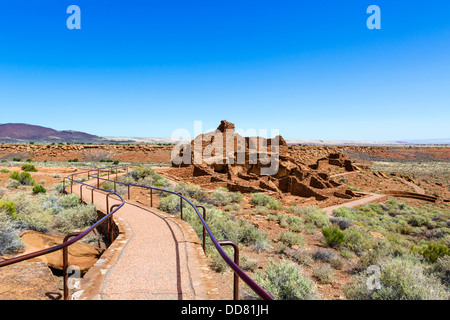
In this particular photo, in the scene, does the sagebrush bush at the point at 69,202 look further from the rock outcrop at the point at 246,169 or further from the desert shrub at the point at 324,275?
the desert shrub at the point at 324,275

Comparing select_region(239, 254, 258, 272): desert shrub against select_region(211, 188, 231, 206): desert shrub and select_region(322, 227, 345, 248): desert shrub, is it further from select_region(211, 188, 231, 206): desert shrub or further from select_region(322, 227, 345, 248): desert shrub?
select_region(211, 188, 231, 206): desert shrub

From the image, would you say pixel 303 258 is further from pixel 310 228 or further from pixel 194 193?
pixel 194 193

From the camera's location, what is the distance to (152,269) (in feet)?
14.3

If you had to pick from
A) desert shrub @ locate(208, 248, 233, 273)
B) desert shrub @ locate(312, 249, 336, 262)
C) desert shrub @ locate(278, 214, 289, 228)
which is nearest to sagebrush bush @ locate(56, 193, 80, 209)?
desert shrub @ locate(208, 248, 233, 273)

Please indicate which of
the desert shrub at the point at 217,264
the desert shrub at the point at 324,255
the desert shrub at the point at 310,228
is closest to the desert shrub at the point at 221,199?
the desert shrub at the point at 310,228

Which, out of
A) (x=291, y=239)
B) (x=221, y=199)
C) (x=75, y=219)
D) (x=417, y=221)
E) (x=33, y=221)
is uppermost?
(x=33, y=221)

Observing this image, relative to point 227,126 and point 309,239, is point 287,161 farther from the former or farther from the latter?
point 309,239

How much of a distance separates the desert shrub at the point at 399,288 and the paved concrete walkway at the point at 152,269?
3432mm

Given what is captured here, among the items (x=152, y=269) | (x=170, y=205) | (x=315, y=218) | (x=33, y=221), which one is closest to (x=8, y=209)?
(x=33, y=221)

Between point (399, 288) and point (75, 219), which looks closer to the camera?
point (399, 288)

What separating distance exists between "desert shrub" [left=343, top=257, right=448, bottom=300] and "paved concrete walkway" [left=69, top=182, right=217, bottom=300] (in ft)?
11.3

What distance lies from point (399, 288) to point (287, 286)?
2.22 metres

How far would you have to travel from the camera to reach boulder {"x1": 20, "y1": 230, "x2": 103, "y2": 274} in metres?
5.67

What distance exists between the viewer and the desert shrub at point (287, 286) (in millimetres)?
4617
